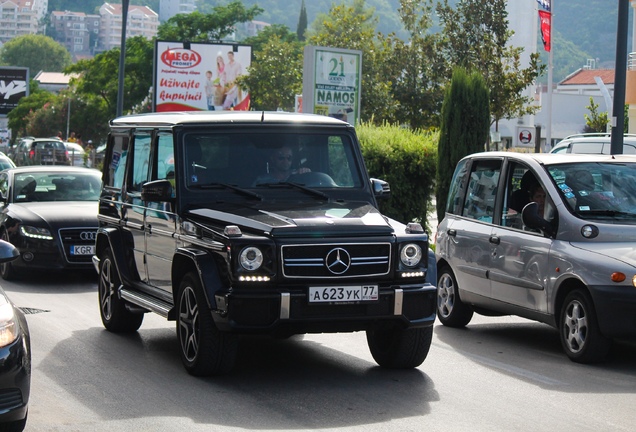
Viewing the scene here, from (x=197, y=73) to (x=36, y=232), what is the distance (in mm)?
35933

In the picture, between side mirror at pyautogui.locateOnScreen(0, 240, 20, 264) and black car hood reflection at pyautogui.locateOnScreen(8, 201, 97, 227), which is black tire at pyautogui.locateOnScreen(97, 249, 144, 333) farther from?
black car hood reflection at pyautogui.locateOnScreen(8, 201, 97, 227)

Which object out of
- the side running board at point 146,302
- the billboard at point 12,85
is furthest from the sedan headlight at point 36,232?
the billboard at point 12,85

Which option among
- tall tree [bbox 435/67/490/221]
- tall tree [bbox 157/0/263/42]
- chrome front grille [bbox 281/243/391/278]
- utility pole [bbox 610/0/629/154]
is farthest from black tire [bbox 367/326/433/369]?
tall tree [bbox 157/0/263/42]

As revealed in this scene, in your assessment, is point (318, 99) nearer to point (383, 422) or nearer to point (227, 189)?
point (227, 189)

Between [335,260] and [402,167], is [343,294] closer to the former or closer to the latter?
[335,260]

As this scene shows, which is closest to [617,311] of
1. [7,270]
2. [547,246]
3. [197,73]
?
[547,246]

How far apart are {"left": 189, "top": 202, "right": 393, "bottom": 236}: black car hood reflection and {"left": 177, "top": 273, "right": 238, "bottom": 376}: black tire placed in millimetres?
532

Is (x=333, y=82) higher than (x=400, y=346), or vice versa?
(x=333, y=82)

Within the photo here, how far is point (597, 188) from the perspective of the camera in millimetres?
10250

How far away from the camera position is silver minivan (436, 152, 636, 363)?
30.4 feet

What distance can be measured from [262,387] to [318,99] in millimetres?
19187

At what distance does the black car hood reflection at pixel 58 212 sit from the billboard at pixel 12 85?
65.7 meters

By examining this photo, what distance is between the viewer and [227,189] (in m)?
9.11

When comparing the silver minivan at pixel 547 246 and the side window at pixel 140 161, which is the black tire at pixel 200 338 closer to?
the side window at pixel 140 161
